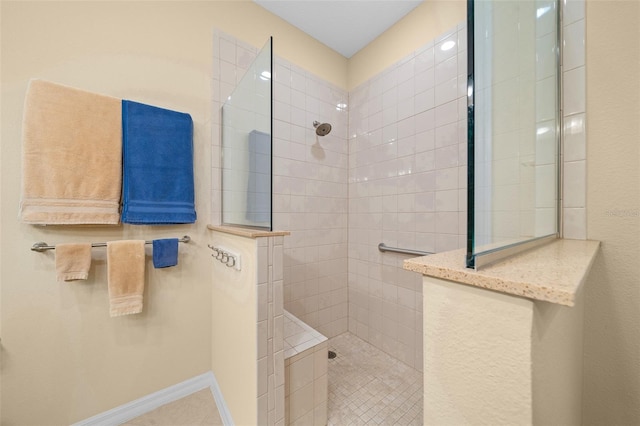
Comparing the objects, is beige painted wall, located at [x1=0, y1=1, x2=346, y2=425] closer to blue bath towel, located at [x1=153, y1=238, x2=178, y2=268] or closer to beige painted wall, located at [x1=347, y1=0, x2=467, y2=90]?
blue bath towel, located at [x1=153, y1=238, x2=178, y2=268]

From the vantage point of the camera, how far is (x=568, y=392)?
688mm

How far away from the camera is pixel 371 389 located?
148 centimetres

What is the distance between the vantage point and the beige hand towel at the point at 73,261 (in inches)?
41.7

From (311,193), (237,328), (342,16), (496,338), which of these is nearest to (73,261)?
(237,328)

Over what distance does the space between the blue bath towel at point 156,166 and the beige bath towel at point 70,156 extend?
0.16 ft

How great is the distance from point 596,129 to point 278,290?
1469mm

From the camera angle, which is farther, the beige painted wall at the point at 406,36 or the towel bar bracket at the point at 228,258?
the beige painted wall at the point at 406,36

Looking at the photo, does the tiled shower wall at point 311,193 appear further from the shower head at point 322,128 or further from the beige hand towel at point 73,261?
the beige hand towel at point 73,261

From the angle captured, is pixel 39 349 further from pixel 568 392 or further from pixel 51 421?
pixel 568 392

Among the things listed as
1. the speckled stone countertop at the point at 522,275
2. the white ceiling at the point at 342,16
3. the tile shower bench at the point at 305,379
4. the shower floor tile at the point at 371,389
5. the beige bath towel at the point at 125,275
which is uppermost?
the white ceiling at the point at 342,16

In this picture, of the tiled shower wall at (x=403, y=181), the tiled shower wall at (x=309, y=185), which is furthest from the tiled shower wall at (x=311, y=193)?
the tiled shower wall at (x=403, y=181)

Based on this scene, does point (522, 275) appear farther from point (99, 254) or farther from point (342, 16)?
point (342, 16)

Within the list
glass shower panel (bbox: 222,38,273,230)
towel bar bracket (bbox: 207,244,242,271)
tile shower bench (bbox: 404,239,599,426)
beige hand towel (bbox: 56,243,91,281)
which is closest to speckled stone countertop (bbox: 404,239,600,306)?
tile shower bench (bbox: 404,239,599,426)

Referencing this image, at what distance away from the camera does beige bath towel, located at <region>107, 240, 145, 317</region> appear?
3.82 ft
